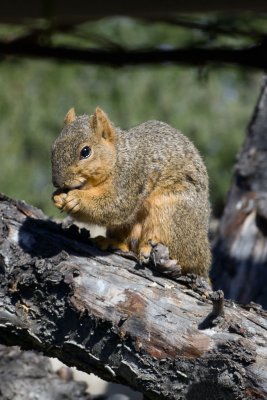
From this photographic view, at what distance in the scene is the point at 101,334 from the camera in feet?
8.43

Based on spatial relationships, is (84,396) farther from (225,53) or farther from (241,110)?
(241,110)

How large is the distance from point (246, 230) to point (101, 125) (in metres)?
1.44

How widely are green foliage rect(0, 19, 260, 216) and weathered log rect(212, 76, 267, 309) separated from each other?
2.62m

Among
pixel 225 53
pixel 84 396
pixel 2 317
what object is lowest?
pixel 84 396

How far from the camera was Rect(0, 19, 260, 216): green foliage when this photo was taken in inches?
287

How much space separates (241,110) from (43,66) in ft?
7.34

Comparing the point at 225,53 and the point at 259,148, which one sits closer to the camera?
the point at 225,53

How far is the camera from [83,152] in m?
2.88

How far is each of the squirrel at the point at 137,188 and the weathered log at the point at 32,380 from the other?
35.4 inches

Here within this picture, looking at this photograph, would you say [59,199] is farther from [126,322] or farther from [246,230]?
[246,230]

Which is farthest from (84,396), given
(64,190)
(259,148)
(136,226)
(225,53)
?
(225,53)

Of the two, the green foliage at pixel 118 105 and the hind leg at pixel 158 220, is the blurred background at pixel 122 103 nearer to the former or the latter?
the green foliage at pixel 118 105

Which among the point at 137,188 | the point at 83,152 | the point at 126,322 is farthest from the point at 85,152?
the point at 126,322

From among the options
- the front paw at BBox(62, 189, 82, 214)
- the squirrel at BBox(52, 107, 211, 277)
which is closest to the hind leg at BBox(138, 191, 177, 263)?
the squirrel at BBox(52, 107, 211, 277)
